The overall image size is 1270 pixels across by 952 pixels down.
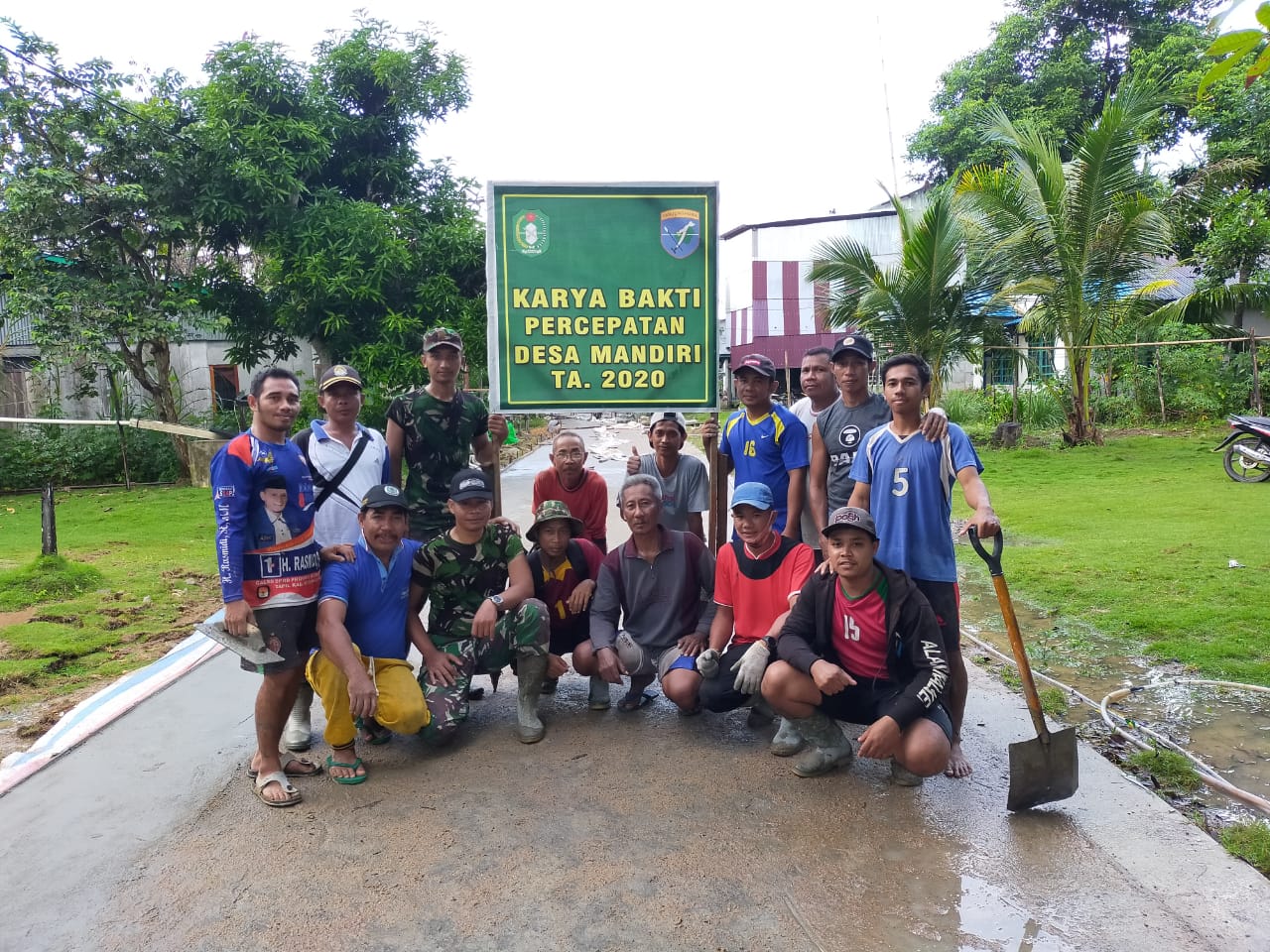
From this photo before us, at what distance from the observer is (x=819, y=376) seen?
470 centimetres

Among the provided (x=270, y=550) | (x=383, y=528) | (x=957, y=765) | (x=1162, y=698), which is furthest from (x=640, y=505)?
(x=1162, y=698)

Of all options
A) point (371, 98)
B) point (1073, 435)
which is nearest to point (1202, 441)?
point (1073, 435)

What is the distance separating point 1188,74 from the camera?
18312mm

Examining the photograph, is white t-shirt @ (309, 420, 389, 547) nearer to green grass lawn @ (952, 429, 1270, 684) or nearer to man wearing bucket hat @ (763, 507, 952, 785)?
→ man wearing bucket hat @ (763, 507, 952, 785)

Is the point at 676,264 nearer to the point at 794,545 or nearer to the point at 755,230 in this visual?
the point at 794,545

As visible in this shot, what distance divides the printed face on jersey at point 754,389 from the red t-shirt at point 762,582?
0.86 m

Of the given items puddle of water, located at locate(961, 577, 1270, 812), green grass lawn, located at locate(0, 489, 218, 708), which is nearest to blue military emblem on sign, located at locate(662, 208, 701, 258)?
puddle of water, located at locate(961, 577, 1270, 812)

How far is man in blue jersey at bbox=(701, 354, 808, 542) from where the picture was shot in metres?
4.66

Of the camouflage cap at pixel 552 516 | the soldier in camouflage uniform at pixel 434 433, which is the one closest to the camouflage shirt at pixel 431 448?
the soldier in camouflage uniform at pixel 434 433

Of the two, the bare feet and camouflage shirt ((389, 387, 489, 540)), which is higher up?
camouflage shirt ((389, 387, 489, 540))

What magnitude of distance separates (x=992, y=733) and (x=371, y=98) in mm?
12909

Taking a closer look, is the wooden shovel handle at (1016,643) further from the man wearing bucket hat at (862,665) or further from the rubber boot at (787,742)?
the rubber boot at (787,742)

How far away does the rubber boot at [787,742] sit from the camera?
398 cm

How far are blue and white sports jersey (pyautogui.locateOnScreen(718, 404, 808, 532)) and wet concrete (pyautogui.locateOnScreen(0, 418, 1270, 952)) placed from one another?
1329 millimetres
